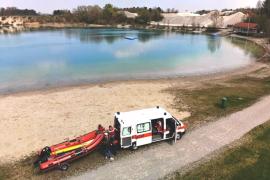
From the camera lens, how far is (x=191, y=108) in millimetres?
24672

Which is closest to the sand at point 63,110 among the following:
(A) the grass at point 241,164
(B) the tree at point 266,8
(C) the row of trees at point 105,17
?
(A) the grass at point 241,164

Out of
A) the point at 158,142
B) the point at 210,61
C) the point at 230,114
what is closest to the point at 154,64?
the point at 210,61

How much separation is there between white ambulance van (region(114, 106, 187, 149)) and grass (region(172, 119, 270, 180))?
10.6 ft

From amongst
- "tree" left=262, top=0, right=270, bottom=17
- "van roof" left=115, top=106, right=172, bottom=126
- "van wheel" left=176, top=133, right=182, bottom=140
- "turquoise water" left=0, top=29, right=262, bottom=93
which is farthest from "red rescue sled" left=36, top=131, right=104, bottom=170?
"tree" left=262, top=0, right=270, bottom=17

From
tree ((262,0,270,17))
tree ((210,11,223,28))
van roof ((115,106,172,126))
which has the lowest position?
van roof ((115,106,172,126))

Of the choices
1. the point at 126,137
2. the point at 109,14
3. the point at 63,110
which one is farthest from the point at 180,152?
the point at 109,14

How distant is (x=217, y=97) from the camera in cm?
2798

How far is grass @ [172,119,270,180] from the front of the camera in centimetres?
1447

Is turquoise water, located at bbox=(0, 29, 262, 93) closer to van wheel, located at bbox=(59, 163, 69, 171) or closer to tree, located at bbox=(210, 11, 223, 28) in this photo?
van wheel, located at bbox=(59, 163, 69, 171)

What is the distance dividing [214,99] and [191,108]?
3.99m

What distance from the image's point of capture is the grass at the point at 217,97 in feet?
76.2

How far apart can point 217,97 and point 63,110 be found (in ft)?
51.5

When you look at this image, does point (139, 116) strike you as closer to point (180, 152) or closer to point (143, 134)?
point (143, 134)

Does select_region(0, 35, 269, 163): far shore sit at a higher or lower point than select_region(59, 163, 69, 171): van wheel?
higher
